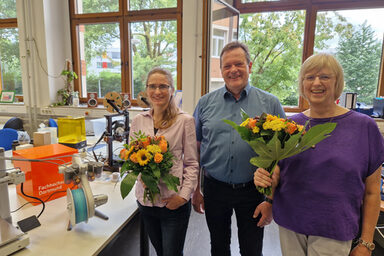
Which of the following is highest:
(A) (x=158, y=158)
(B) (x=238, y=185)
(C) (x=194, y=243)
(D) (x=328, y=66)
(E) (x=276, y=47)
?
(E) (x=276, y=47)

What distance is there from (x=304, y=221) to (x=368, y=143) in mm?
429

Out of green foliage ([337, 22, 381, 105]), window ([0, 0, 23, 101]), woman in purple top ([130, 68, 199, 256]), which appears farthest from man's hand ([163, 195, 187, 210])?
window ([0, 0, 23, 101])

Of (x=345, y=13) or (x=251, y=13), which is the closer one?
(x=345, y=13)

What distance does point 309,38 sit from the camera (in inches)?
141

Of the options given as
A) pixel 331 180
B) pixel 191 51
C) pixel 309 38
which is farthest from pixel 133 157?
pixel 309 38

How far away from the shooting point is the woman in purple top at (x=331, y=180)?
1.02 m

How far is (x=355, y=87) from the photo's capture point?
361cm

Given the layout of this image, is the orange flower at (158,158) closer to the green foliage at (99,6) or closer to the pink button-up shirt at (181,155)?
the pink button-up shirt at (181,155)

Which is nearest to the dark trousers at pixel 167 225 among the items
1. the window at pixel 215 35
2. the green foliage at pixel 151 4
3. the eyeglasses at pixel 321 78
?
the eyeglasses at pixel 321 78

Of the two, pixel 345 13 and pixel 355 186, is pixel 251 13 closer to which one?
pixel 345 13

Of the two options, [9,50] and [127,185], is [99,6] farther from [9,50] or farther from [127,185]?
[127,185]

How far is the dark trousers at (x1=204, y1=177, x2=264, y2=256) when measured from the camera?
141 centimetres

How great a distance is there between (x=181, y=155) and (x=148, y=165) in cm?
26

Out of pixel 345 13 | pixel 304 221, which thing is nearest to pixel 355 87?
pixel 345 13
